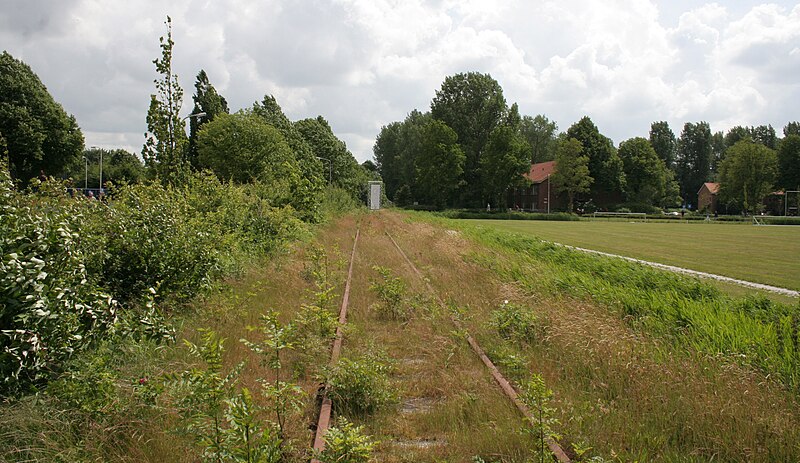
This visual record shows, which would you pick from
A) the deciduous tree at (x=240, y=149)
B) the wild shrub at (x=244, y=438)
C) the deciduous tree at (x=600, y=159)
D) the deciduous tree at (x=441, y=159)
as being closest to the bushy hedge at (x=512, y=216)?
the deciduous tree at (x=441, y=159)

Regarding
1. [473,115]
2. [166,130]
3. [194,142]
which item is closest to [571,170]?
[473,115]

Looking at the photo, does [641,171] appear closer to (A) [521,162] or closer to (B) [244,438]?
(A) [521,162]

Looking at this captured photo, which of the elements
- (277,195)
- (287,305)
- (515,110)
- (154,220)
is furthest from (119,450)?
(515,110)

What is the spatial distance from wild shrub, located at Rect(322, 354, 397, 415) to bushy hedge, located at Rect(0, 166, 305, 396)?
1926 mm

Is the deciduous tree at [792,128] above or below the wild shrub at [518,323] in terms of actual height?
above

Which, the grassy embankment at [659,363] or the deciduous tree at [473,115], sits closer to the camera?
the grassy embankment at [659,363]

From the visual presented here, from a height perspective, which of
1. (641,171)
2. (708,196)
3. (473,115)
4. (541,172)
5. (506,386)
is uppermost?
(473,115)

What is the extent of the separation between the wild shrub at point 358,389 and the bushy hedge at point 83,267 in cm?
193

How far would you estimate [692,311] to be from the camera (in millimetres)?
7223

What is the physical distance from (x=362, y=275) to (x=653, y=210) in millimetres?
75570

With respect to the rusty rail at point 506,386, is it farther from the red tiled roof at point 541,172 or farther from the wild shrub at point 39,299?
the red tiled roof at point 541,172

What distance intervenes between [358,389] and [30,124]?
54.1 meters

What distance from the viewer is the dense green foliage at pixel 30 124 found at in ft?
149

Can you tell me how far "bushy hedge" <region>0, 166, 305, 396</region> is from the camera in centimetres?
370
